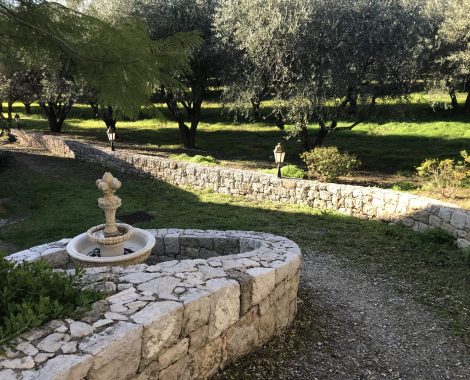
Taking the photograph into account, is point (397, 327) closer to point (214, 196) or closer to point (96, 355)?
point (96, 355)

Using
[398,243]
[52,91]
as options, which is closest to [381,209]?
[398,243]

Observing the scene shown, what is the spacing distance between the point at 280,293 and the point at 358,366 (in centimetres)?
124

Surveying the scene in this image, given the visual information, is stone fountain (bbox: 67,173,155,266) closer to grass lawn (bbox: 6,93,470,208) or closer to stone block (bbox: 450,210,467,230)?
stone block (bbox: 450,210,467,230)

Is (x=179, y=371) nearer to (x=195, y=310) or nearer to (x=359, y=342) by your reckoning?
(x=195, y=310)

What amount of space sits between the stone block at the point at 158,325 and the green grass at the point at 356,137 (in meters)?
10.9

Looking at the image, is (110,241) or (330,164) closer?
(110,241)

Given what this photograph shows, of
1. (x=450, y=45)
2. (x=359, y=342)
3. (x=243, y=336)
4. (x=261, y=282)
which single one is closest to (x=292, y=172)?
(x=359, y=342)

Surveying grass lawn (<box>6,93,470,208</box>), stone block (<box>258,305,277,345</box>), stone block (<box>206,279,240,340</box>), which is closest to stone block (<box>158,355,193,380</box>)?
stone block (<box>206,279,240,340</box>)

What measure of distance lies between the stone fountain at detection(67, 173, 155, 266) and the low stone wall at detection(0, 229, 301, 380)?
493mm

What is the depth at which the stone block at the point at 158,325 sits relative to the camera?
3291 millimetres

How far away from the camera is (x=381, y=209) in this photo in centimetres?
1022

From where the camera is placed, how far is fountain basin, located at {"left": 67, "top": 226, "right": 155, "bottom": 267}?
522 cm

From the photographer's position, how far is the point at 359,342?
16.9ft

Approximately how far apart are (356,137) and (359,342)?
16.3m
